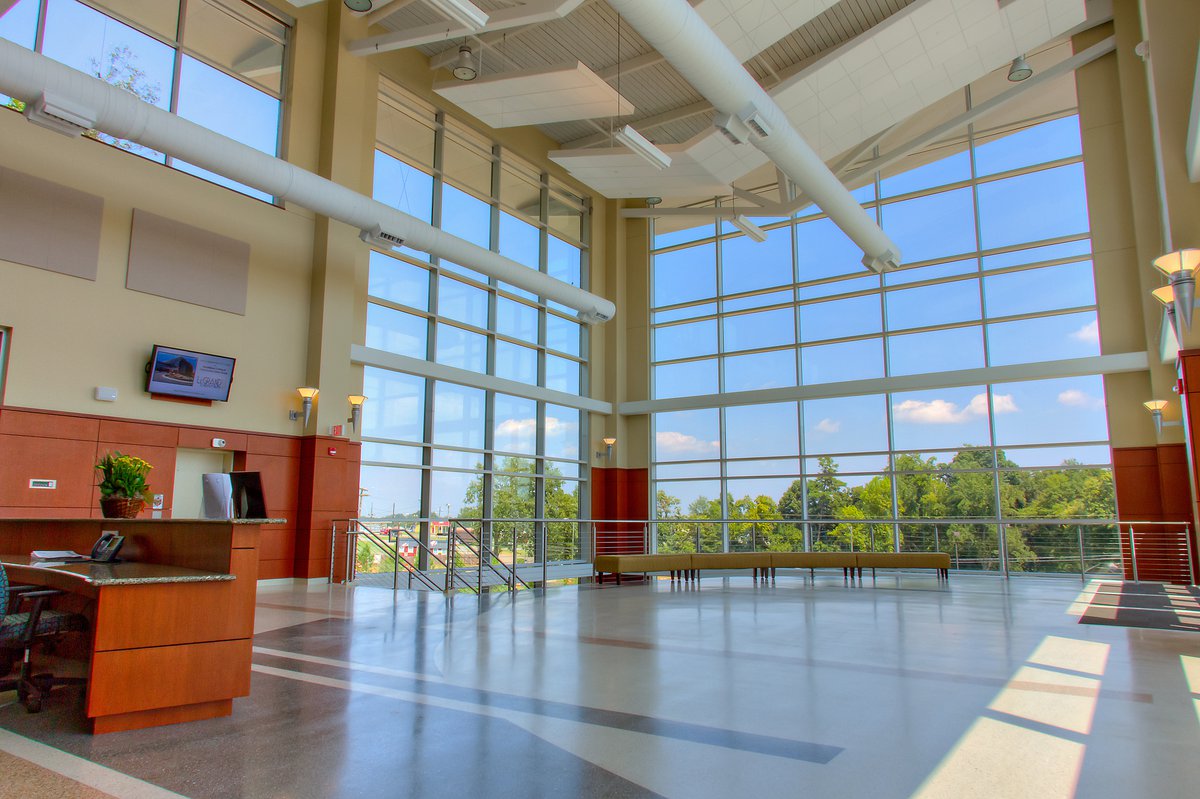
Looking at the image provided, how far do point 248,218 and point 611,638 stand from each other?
9003 mm

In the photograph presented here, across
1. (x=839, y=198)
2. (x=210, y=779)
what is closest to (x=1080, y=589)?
(x=839, y=198)

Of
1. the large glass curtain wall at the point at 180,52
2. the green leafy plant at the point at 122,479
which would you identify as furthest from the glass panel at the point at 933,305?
the green leafy plant at the point at 122,479

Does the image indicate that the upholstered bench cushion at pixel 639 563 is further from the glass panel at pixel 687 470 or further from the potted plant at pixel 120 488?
the potted plant at pixel 120 488

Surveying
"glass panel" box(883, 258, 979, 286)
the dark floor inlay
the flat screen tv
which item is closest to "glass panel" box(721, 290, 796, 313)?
"glass panel" box(883, 258, 979, 286)

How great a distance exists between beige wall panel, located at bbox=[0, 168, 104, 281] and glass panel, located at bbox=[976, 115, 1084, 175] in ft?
50.3

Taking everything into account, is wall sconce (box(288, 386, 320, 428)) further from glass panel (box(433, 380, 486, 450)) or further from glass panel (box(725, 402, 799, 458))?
glass panel (box(725, 402, 799, 458))

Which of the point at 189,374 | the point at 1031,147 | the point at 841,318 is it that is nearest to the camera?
the point at 189,374

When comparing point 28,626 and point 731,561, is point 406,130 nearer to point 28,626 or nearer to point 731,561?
point 731,561

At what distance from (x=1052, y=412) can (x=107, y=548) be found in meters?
14.6

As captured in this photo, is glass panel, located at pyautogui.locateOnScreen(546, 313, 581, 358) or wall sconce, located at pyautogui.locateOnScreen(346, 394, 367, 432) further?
glass panel, located at pyautogui.locateOnScreen(546, 313, 581, 358)

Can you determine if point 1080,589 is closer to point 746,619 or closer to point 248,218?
point 746,619

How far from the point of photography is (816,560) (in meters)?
11.8

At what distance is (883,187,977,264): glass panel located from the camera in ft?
48.4

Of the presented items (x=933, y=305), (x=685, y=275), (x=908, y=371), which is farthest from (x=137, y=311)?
(x=933, y=305)
